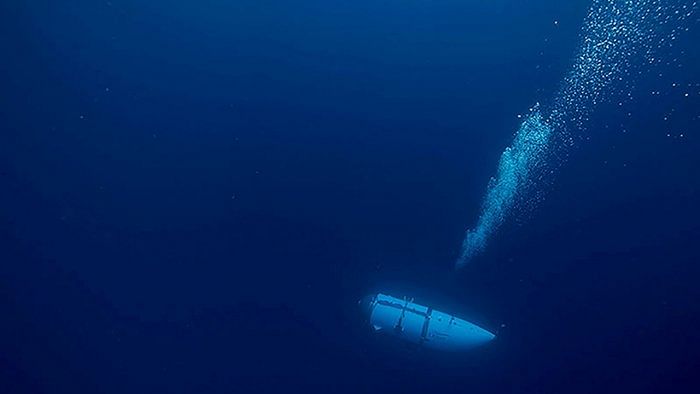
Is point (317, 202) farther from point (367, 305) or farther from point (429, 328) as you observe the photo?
point (429, 328)

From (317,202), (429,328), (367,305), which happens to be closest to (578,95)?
(429,328)

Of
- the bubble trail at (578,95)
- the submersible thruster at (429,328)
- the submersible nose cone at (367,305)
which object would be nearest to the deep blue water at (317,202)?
the bubble trail at (578,95)

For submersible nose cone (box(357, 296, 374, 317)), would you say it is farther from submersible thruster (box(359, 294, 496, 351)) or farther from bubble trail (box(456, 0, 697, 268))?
bubble trail (box(456, 0, 697, 268))

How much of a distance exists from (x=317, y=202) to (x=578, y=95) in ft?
25.3

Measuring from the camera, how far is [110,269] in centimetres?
1222

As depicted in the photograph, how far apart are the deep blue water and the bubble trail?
40 centimetres

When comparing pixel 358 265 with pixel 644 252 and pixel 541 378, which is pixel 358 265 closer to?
pixel 541 378

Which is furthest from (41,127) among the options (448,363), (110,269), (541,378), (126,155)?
(541,378)

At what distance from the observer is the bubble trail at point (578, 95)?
907cm

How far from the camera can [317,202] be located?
12.5 meters

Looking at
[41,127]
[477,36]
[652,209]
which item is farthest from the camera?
[652,209]

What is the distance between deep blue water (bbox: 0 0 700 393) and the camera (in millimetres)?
10078

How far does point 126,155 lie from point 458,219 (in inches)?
375

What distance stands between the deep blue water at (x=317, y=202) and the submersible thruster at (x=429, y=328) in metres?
0.85
